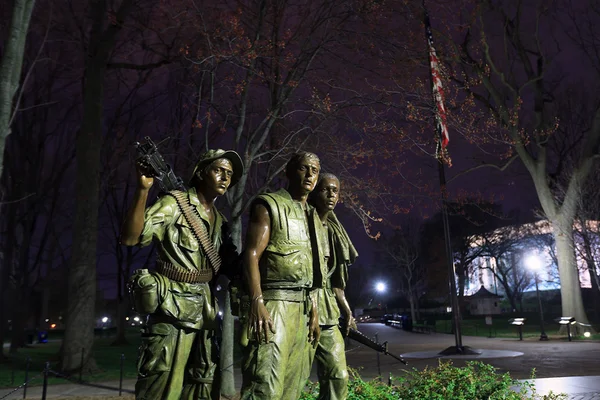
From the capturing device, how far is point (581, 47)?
2119 cm

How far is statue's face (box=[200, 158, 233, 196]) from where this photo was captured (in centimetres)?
388

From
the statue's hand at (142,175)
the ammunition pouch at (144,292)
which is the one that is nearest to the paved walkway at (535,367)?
the ammunition pouch at (144,292)

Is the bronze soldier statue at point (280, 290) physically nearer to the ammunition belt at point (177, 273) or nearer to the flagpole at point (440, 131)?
the ammunition belt at point (177, 273)

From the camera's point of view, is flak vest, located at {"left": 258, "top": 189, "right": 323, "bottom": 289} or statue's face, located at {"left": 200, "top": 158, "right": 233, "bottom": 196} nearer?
flak vest, located at {"left": 258, "top": 189, "right": 323, "bottom": 289}

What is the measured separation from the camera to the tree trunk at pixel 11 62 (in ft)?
18.9

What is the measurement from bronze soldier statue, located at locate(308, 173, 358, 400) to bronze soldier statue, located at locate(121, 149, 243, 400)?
1.03m

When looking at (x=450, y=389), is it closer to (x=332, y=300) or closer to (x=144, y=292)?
(x=332, y=300)

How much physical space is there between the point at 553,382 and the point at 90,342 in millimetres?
10461

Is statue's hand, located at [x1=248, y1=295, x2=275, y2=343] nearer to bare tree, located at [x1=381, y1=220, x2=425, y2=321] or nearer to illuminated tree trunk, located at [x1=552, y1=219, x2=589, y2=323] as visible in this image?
illuminated tree trunk, located at [x1=552, y1=219, x2=589, y2=323]

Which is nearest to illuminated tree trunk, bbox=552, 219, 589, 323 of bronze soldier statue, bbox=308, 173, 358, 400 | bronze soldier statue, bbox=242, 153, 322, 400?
bronze soldier statue, bbox=308, 173, 358, 400

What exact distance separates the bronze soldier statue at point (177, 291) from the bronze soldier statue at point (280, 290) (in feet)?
1.07

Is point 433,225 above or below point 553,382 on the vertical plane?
above

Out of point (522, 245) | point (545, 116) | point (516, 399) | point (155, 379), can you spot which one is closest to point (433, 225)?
point (522, 245)

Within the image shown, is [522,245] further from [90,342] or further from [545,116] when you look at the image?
[90,342]
